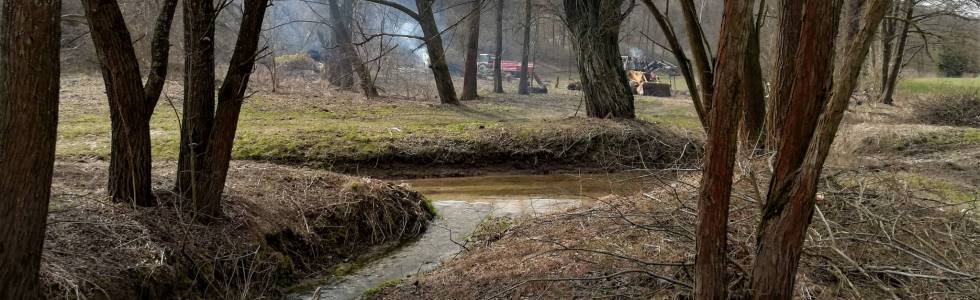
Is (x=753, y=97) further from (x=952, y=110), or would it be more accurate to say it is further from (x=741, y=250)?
(x=952, y=110)

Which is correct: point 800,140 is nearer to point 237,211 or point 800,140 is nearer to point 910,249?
point 910,249

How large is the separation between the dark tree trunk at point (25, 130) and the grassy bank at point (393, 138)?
24.7ft

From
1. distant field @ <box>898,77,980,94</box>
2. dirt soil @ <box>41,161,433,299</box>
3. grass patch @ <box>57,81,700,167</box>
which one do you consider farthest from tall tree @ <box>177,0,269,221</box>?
distant field @ <box>898,77,980,94</box>

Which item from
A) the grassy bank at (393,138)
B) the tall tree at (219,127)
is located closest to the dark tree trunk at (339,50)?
the grassy bank at (393,138)

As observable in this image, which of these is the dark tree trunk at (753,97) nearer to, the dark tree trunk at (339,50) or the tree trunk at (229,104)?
the tree trunk at (229,104)

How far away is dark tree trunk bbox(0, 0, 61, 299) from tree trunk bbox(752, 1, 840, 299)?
401cm

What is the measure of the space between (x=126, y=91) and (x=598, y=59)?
390 inches

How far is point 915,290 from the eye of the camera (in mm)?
4344

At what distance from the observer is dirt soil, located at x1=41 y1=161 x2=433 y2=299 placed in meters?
5.26

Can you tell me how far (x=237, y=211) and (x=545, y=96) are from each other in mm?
22292

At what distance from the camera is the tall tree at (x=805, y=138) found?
3516 millimetres

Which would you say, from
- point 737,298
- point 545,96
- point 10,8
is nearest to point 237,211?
point 10,8

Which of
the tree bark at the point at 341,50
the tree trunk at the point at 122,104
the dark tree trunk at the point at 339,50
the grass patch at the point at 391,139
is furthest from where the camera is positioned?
the dark tree trunk at the point at 339,50

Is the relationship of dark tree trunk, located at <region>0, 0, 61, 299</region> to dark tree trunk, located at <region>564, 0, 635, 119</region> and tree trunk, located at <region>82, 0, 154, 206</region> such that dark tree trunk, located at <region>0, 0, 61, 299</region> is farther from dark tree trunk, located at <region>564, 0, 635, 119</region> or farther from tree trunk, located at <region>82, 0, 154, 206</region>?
dark tree trunk, located at <region>564, 0, 635, 119</region>
